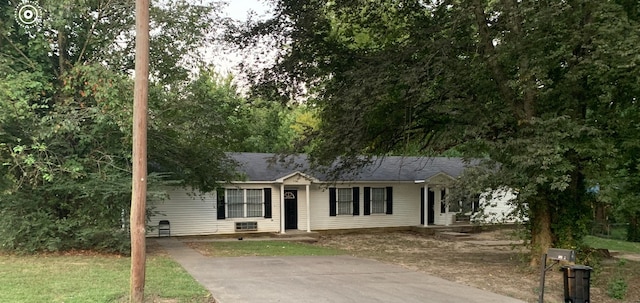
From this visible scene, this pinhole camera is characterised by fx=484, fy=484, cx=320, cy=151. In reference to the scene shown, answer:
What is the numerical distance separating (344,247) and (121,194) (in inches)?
305

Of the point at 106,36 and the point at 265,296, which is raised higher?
the point at 106,36

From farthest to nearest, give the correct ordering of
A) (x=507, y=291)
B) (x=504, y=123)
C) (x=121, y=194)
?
(x=121, y=194)
(x=504, y=123)
(x=507, y=291)

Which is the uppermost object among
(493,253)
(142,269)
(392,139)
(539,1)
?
(539,1)

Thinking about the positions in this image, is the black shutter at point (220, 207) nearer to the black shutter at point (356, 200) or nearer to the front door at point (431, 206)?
the black shutter at point (356, 200)

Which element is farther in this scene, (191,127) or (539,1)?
(191,127)

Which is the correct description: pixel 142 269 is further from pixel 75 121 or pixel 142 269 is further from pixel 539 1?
pixel 539 1

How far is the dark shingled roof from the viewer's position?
20.2 m

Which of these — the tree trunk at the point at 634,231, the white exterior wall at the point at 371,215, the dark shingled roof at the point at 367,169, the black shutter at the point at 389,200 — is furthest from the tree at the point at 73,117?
the tree trunk at the point at 634,231

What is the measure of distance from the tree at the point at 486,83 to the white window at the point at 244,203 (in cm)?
647

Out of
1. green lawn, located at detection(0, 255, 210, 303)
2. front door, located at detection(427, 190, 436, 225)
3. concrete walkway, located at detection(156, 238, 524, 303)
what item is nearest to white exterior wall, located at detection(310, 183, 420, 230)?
front door, located at detection(427, 190, 436, 225)

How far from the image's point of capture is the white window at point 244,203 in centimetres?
2000

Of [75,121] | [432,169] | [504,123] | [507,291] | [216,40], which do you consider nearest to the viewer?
[507,291]

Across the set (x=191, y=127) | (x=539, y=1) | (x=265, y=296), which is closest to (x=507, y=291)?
(x=265, y=296)

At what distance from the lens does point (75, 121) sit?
1177cm
